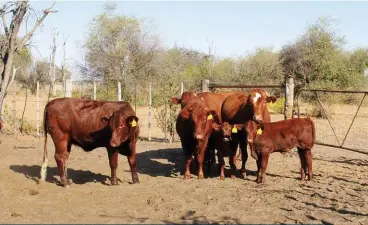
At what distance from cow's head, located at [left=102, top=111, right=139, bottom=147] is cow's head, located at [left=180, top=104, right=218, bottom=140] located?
1.20 m

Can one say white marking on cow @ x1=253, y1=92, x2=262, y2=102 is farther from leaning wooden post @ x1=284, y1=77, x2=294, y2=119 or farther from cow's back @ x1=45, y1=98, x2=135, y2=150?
leaning wooden post @ x1=284, y1=77, x2=294, y2=119

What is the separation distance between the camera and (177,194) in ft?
24.9

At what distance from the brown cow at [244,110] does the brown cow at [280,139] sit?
296mm

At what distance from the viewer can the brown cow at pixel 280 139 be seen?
854 centimetres

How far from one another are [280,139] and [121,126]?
10.3 feet

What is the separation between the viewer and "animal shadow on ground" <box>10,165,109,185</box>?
9.10 m

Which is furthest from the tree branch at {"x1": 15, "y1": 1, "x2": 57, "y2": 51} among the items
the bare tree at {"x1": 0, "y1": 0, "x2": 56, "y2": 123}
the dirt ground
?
the dirt ground

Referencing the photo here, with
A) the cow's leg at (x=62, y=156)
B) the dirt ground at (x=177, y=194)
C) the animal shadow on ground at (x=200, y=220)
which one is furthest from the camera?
the cow's leg at (x=62, y=156)

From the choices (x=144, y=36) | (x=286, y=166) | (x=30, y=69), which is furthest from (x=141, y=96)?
(x=30, y=69)

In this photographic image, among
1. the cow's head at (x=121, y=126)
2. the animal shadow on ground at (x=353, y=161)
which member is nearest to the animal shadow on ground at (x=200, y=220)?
the cow's head at (x=121, y=126)

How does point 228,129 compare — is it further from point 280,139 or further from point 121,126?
point 121,126

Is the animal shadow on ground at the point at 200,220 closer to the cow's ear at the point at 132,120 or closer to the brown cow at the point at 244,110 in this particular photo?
the cow's ear at the point at 132,120

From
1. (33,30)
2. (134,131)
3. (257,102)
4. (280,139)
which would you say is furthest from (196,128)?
(33,30)

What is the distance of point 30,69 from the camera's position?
52938mm
